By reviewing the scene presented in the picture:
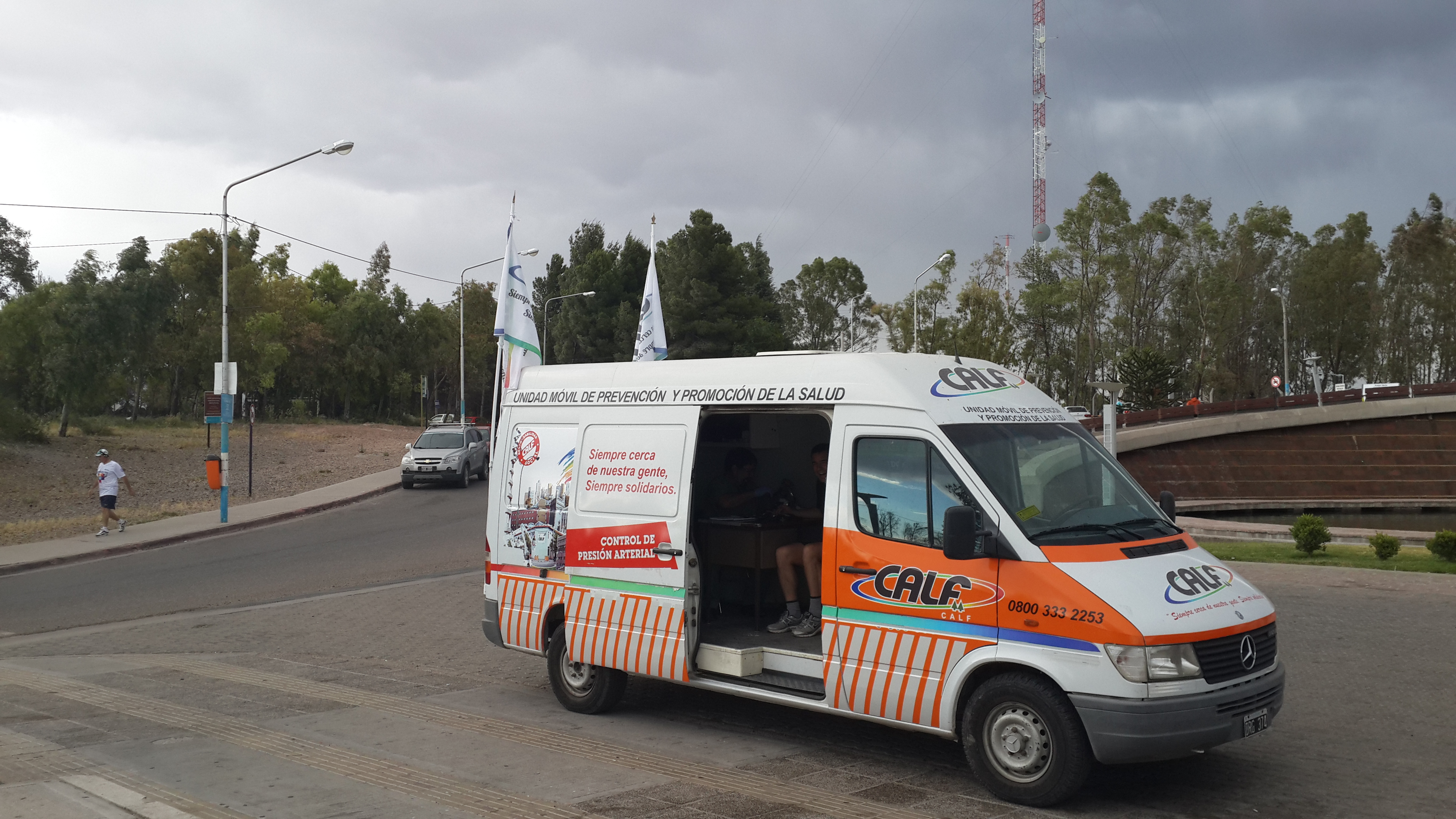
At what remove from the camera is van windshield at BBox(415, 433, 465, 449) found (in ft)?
106

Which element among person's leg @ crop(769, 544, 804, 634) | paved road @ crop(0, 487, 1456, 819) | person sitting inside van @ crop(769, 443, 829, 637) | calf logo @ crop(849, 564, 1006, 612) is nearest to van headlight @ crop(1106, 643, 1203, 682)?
calf logo @ crop(849, 564, 1006, 612)

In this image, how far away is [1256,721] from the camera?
18.6 ft

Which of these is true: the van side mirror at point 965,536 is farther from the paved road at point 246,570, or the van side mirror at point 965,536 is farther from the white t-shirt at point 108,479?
the white t-shirt at point 108,479

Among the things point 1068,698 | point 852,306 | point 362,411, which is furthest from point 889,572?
point 362,411

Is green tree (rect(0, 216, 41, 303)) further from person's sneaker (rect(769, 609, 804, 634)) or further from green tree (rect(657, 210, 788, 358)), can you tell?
person's sneaker (rect(769, 609, 804, 634))

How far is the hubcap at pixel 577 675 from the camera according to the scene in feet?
26.2

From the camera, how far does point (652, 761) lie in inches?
264

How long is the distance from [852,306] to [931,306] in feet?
107

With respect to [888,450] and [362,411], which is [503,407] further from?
[362,411]

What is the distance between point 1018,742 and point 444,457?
91.1ft

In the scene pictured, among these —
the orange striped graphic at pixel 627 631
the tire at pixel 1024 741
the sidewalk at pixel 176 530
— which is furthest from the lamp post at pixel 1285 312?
the tire at pixel 1024 741

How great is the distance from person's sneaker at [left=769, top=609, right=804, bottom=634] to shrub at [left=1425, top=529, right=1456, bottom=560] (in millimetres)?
12889

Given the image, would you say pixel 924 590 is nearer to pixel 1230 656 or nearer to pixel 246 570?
pixel 1230 656

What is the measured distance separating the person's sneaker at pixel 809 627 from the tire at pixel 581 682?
1363mm
